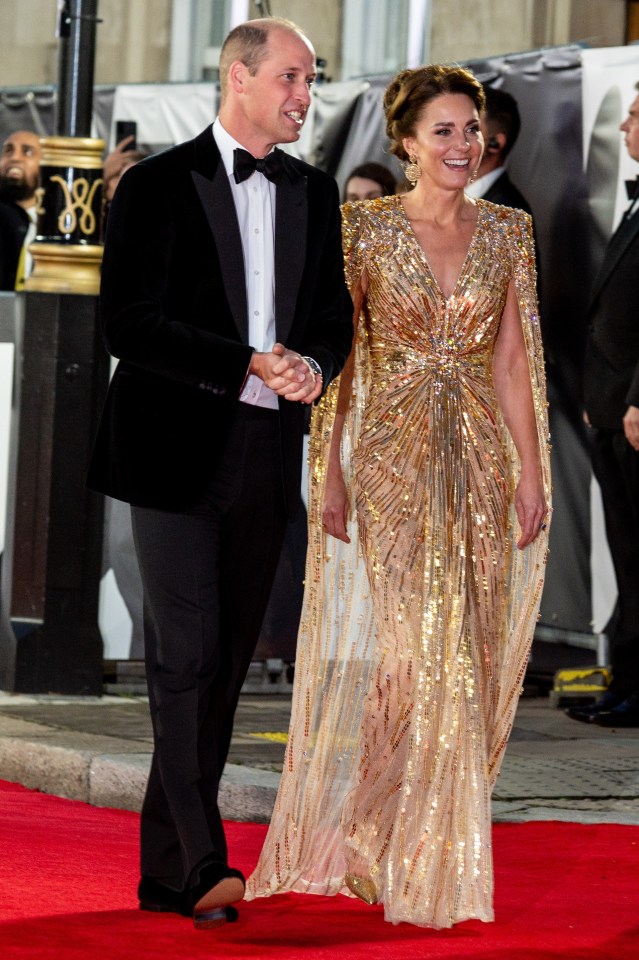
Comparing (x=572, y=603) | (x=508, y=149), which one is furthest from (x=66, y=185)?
(x=572, y=603)

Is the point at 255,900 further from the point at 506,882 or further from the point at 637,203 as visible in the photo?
the point at 637,203

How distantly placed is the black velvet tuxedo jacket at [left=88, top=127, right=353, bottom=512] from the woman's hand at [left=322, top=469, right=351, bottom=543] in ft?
1.65

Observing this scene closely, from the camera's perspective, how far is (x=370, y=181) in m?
9.44

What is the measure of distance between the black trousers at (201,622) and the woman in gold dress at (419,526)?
1.40ft

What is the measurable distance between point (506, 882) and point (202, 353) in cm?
180

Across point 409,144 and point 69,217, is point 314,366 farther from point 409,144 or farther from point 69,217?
point 69,217

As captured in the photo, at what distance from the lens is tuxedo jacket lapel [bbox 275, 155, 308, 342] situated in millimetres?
4617

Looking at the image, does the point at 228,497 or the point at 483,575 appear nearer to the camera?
the point at 228,497

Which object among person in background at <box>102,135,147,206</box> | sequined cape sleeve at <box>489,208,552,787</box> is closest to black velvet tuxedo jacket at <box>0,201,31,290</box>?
person in background at <box>102,135,147,206</box>

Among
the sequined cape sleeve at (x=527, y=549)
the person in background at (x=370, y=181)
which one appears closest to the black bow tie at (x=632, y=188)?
the person in background at (x=370, y=181)

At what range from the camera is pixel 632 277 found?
770 centimetres

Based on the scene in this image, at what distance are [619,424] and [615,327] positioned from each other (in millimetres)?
407

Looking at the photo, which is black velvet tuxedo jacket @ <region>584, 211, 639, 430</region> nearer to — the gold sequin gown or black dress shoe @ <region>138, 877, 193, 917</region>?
the gold sequin gown

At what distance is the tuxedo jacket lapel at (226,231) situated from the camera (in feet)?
14.8
